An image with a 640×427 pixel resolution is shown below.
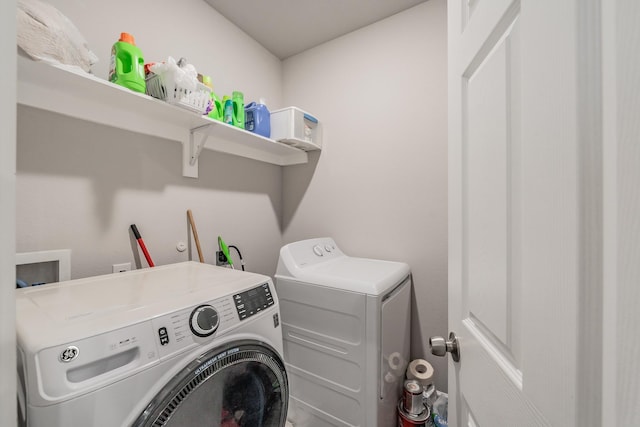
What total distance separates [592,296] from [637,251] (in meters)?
0.08

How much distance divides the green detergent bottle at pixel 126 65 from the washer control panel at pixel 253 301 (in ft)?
3.19

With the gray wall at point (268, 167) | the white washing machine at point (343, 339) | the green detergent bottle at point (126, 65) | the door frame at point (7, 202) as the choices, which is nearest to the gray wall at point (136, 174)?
the gray wall at point (268, 167)

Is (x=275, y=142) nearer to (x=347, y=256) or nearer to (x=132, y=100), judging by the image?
(x=132, y=100)

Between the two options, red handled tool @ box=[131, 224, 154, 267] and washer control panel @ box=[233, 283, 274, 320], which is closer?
washer control panel @ box=[233, 283, 274, 320]

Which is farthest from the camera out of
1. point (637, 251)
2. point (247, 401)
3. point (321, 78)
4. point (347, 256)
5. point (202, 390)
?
point (321, 78)

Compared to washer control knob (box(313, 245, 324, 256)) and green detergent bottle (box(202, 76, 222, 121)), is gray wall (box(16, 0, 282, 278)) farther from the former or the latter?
washer control knob (box(313, 245, 324, 256))

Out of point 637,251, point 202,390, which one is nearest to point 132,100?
point 202,390

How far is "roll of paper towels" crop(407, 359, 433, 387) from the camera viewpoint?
1472mm

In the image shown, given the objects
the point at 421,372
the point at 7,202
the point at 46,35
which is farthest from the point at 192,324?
the point at 421,372

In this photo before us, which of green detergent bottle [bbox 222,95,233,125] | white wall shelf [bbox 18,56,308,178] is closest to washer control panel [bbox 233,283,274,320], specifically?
white wall shelf [bbox 18,56,308,178]

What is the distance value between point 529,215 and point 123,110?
62.5 inches

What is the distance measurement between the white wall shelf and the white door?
1250 millimetres

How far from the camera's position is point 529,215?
38 cm

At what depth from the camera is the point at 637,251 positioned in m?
0.21
